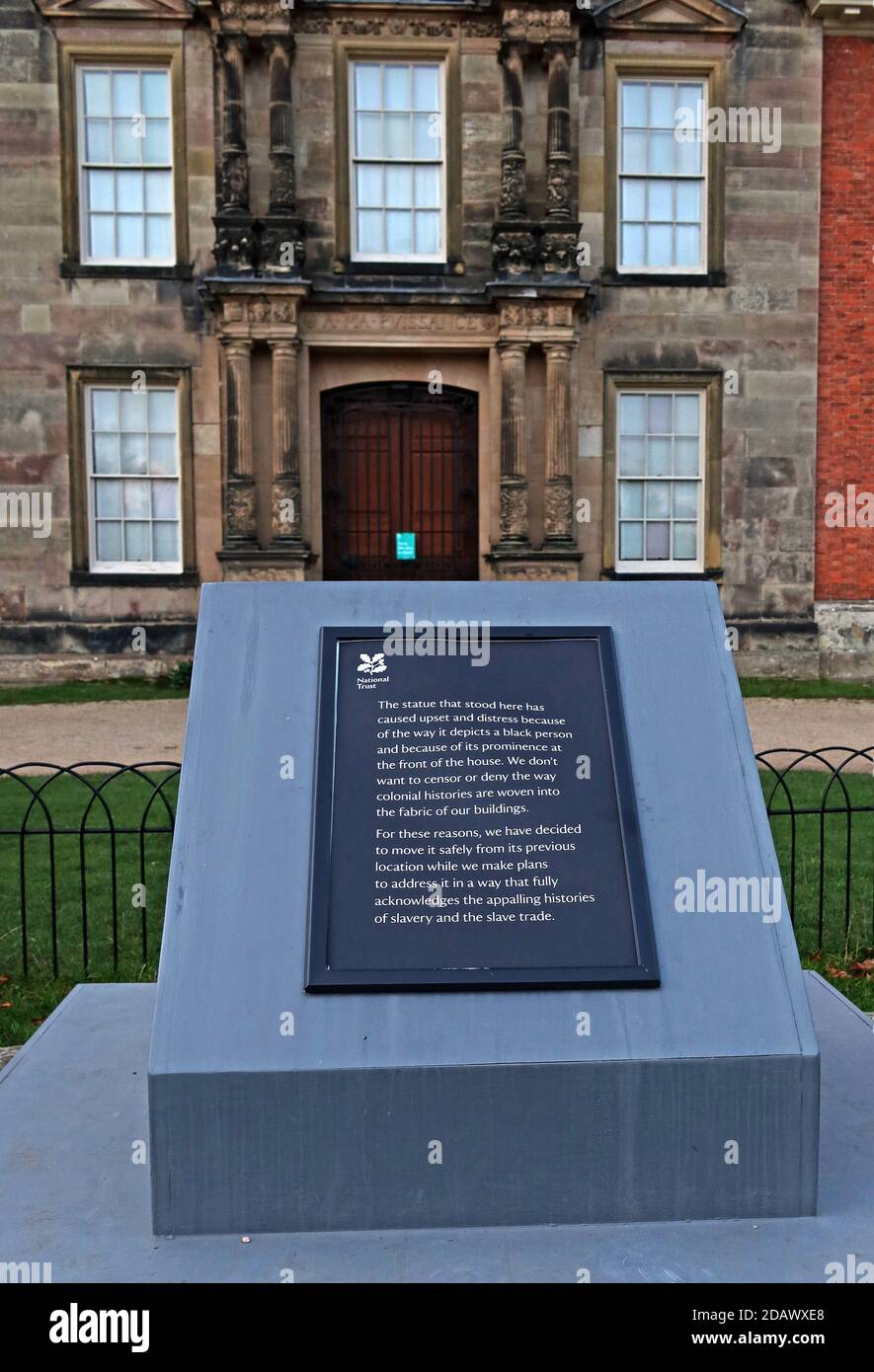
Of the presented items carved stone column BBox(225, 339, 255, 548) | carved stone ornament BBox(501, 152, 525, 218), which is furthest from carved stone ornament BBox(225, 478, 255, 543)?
carved stone ornament BBox(501, 152, 525, 218)

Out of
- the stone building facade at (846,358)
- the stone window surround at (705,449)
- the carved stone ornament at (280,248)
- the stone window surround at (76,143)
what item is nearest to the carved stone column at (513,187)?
the stone window surround at (705,449)

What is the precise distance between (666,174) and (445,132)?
127 inches

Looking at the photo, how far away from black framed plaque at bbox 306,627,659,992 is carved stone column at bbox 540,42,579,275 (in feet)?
44.0

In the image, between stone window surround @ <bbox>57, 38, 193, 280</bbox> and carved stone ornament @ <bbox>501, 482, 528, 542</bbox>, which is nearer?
stone window surround @ <bbox>57, 38, 193, 280</bbox>

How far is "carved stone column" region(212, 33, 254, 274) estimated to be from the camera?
16.0 meters

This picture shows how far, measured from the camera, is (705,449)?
17.6 metres

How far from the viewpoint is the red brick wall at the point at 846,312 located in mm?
17312

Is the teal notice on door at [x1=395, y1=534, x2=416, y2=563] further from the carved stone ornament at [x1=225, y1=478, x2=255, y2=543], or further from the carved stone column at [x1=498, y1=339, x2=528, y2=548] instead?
the carved stone ornament at [x1=225, y1=478, x2=255, y2=543]

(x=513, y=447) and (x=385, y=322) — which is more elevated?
(x=385, y=322)

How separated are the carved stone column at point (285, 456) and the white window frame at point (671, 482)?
462 cm

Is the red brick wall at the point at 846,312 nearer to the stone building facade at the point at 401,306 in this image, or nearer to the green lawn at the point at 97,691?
the stone building facade at the point at 401,306

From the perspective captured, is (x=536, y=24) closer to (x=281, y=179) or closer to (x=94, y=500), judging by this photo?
(x=281, y=179)

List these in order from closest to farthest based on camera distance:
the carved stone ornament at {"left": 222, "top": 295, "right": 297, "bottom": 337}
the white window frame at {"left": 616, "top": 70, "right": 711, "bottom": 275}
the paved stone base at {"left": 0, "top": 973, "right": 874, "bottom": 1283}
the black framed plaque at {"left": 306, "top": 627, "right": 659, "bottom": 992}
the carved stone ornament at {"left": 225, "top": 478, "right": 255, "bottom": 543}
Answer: the paved stone base at {"left": 0, "top": 973, "right": 874, "bottom": 1283}
the black framed plaque at {"left": 306, "top": 627, "right": 659, "bottom": 992}
the carved stone ornament at {"left": 222, "top": 295, "right": 297, "bottom": 337}
the carved stone ornament at {"left": 225, "top": 478, "right": 255, "bottom": 543}
the white window frame at {"left": 616, "top": 70, "right": 711, "bottom": 275}

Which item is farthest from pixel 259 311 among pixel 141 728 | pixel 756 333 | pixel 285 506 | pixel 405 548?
pixel 756 333
